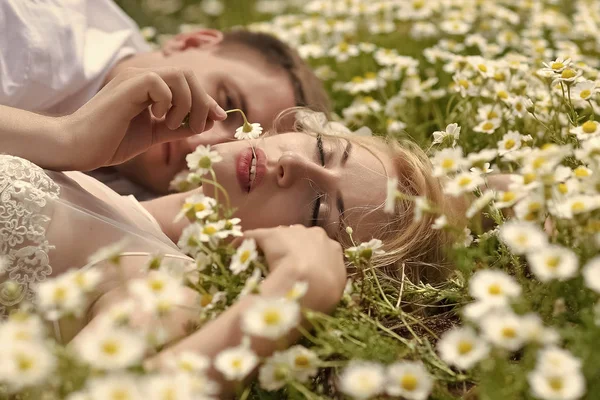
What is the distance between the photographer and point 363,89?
2318 mm

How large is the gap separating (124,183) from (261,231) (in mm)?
1005

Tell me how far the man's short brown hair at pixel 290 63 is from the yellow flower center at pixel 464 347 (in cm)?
119

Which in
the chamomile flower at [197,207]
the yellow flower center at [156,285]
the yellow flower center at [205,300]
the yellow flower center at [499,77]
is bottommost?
the yellow flower center at [499,77]

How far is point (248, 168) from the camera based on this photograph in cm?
146

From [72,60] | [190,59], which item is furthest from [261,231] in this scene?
[72,60]

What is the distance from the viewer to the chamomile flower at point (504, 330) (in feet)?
2.76

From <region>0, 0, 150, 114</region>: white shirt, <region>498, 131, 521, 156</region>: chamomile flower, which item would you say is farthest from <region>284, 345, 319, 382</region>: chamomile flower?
<region>0, 0, 150, 114</region>: white shirt

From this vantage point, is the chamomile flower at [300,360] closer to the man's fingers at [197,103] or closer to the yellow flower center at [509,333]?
the yellow flower center at [509,333]

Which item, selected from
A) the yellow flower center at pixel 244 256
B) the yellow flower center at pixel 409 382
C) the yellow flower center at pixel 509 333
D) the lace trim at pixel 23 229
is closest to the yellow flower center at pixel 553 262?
the yellow flower center at pixel 509 333

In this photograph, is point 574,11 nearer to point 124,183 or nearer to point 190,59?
point 190,59

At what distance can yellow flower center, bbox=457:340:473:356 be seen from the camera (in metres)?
0.88

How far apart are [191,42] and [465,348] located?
5.17 feet

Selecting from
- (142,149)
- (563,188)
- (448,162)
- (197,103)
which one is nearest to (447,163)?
(448,162)

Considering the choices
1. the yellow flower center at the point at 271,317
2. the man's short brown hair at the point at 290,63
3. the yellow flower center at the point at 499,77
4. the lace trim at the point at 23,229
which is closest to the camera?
the yellow flower center at the point at 271,317
